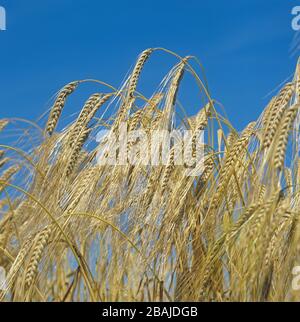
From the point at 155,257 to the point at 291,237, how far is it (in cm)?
55

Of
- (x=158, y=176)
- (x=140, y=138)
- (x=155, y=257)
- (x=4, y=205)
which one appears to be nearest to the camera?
(x=155, y=257)

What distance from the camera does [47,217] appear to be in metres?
2.53

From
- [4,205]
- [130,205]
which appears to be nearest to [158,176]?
[130,205]

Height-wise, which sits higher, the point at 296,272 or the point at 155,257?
the point at 155,257

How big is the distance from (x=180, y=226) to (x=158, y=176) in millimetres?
207

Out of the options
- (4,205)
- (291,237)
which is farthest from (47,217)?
(4,205)

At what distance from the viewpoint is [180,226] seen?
104 inches

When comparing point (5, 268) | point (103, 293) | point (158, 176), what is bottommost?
point (103, 293)
